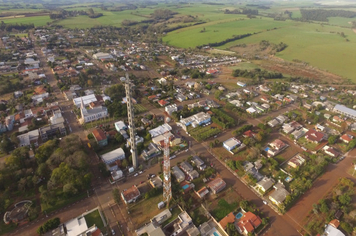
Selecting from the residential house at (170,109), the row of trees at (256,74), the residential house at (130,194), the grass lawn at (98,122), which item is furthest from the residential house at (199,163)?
the row of trees at (256,74)

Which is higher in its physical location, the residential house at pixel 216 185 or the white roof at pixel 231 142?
the white roof at pixel 231 142

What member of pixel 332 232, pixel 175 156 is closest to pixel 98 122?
pixel 175 156

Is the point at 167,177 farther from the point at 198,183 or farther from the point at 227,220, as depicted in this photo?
the point at 227,220

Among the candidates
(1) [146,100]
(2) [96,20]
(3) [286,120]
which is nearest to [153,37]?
(2) [96,20]

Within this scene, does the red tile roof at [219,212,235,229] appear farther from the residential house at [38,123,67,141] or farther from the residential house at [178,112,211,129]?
the residential house at [38,123,67,141]

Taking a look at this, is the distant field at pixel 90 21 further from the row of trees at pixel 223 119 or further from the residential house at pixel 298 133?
the residential house at pixel 298 133

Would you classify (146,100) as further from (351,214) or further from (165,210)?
(351,214)
